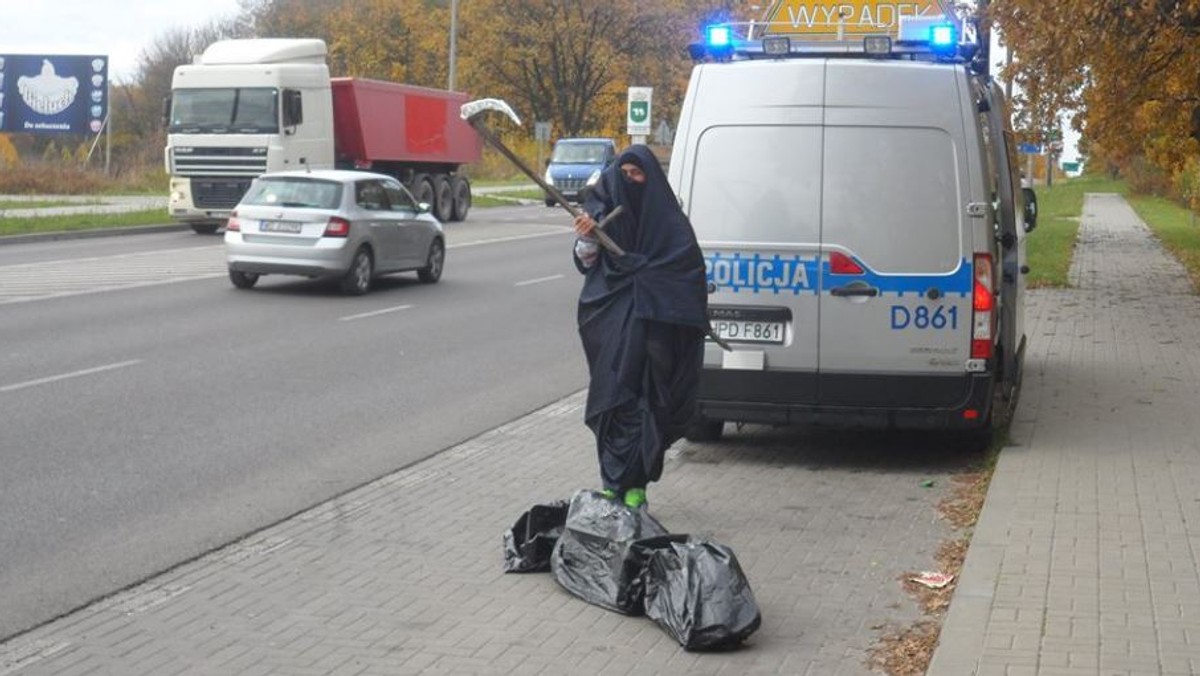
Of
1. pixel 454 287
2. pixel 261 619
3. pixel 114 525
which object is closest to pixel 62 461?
pixel 114 525

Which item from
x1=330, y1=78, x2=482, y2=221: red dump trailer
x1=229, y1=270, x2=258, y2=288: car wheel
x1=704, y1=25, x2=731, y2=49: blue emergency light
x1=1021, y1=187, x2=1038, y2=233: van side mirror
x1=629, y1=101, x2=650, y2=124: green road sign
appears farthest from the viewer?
x1=629, y1=101, x2=650, y2=124: green road sign

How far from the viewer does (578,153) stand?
5303 cm

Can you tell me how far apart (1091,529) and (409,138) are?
109ft

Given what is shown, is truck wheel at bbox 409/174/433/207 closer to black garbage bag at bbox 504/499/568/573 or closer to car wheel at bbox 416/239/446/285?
car wheel at bbox 416/239/446/285

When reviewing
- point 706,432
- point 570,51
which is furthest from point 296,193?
point 570,51

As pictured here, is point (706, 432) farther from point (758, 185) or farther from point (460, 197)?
point (460, 197)

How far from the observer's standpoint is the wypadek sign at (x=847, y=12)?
1444cm

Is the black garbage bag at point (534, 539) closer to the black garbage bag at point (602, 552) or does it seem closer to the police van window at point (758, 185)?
the black garbage bag at point (602, 552)

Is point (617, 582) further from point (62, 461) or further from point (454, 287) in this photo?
point (454, 287)

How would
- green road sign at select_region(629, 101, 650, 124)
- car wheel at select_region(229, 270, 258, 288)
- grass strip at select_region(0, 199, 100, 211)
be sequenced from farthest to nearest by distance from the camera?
1. green road sign at select_region(629, 101, 650, 124)
2. grass strip at select_region(0, 199, 100, 211)
3. car wheel at select_region(229, 270, 258, 288)

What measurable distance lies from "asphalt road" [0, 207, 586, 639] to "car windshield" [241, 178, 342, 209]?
1100 millimetres

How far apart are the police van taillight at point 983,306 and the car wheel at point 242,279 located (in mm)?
13304

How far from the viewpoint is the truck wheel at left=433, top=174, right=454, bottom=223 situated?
4212cm

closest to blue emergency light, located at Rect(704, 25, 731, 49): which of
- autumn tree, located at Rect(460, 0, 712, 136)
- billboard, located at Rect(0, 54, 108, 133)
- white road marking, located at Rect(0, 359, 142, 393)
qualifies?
white road marking, located at Rect(0, 359, 142, 393)
